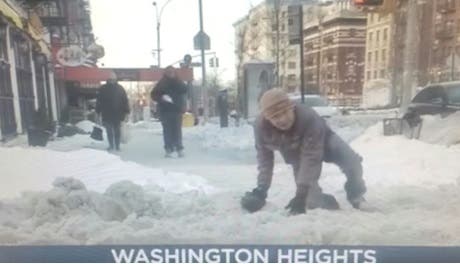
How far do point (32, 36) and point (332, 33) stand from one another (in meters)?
1.22

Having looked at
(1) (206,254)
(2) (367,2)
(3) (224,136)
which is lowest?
(1) (206,254)

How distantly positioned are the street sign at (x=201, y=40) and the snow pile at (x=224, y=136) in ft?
1.09

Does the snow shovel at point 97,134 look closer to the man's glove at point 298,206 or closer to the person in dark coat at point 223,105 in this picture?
the person in dark coat at point 223,105

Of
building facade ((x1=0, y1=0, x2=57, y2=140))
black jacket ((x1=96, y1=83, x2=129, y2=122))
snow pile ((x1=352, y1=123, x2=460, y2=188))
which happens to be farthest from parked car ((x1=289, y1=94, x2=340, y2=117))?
building facade ((x1=0, y1=0, x2=57, y2=140))

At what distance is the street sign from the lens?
1820mm

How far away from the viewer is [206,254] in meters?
1.71

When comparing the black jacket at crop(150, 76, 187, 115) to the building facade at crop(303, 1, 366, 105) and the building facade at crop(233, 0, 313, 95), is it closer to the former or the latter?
the building facade at crop(233, 0, 313, 95)

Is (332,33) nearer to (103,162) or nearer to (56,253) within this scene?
(103,162)

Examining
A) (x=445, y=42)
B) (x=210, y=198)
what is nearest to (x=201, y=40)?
(x=210, y=198)

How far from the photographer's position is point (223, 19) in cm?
179

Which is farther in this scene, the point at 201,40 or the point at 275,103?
the point at 201,40

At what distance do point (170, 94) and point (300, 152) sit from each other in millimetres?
580

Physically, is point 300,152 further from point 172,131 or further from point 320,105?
point 172,131

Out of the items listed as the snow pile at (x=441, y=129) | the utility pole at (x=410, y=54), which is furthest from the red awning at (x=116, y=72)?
the snow pile at (x=441, y=129)
